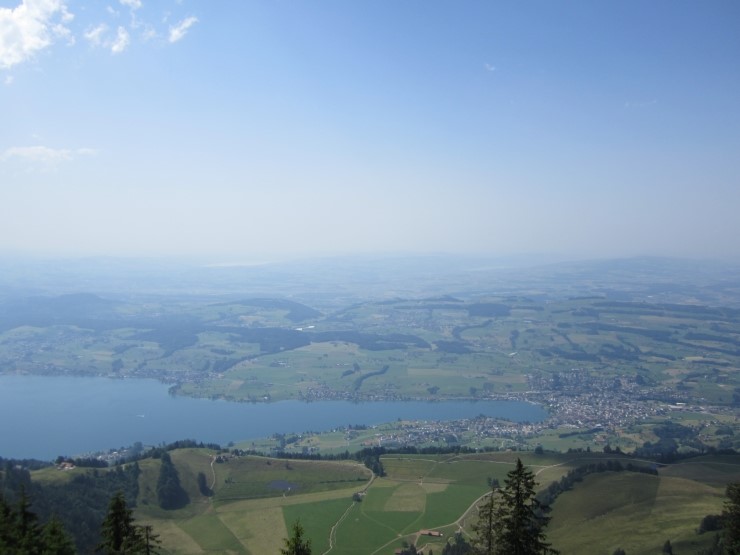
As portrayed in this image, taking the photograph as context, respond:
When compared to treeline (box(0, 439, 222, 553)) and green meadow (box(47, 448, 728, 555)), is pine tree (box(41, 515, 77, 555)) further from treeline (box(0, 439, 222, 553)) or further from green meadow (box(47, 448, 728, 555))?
green meadow (box(47, 448, 728, 555))

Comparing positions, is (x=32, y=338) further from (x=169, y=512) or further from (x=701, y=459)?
(x=701, y=459)

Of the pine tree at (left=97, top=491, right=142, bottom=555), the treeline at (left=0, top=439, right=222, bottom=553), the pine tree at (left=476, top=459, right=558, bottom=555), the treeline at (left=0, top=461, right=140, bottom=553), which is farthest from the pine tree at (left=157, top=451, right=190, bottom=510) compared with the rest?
the pine tree at (left=476, top=459, right=558, bottom=555)

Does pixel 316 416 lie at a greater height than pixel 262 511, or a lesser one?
lesser

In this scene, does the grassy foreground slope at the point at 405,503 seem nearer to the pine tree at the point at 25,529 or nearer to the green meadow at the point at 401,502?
the green meadow at the point at 401,502

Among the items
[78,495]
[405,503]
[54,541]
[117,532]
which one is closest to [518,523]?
[117,532]

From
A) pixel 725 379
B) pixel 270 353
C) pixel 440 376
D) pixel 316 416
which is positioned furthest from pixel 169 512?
pixel 725 379

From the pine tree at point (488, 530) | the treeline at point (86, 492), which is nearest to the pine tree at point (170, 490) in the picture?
the treeline at point (86, 492)

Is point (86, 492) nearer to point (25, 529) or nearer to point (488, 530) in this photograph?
point (25, 529)

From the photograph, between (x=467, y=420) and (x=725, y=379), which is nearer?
(x=467, y=420)
